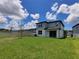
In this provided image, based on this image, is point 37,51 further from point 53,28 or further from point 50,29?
point 50,29

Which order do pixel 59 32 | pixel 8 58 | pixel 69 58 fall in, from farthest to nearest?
pixel 59 32, pixel 69 58, pixel 8 58

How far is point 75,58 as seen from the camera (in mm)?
10164

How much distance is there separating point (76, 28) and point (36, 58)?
36.8m

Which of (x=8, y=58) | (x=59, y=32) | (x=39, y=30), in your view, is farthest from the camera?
(x=39, y=30)

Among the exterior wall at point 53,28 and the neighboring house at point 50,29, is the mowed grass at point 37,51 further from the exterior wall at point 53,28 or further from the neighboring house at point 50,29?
the neighboring house at point 50,29

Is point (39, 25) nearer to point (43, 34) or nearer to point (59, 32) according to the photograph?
point (43, 34)

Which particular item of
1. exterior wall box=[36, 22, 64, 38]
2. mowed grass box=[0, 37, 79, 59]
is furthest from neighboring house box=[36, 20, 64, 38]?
mowed grass box=[0, 37, 79, 59]

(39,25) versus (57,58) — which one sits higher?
(39,25)

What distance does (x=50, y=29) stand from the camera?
43.2 m

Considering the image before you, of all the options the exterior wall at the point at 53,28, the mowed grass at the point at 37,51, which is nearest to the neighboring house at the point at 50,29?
the exterior wall at the point at 53,28

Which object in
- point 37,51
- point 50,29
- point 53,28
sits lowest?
point 37,51

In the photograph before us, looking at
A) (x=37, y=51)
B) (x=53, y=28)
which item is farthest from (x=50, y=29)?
(x=37, y=51)

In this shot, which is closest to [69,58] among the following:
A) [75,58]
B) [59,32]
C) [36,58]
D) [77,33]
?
[75,58]

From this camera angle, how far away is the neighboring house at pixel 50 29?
42.2 metres
